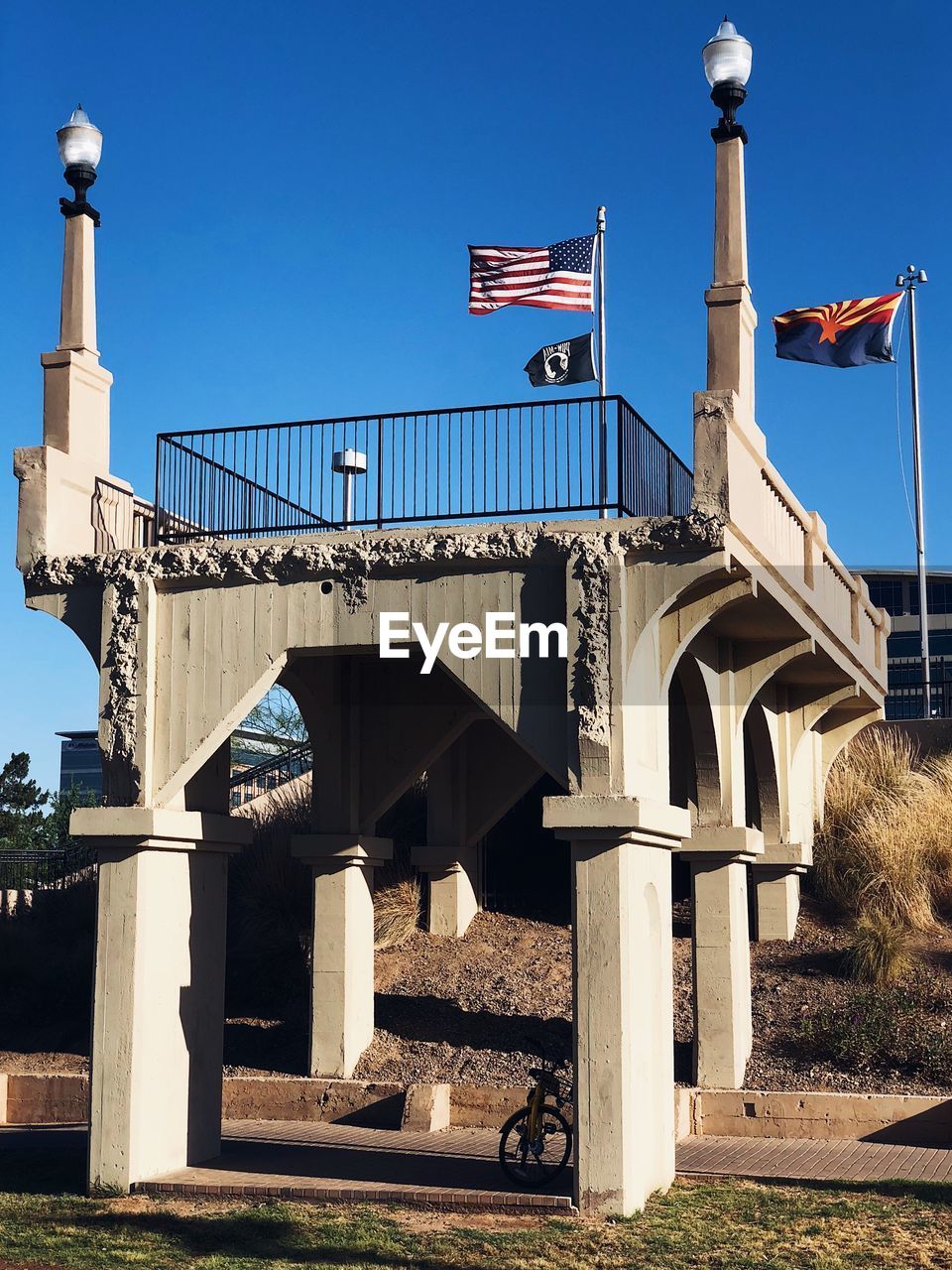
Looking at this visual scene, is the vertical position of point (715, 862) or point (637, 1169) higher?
point (715, 862)

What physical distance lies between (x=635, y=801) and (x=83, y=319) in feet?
22.9

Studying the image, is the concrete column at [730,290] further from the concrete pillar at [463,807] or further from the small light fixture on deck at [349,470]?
the concrete pillar at [463,807]

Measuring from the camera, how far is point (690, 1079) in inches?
683

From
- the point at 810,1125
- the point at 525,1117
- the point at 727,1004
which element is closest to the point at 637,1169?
the point at 525,1117

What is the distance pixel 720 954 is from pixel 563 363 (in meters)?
6.77

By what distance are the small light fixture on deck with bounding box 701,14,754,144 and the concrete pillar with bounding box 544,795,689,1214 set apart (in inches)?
241

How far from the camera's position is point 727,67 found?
1327cm

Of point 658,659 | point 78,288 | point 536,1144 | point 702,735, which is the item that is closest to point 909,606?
point 702,735

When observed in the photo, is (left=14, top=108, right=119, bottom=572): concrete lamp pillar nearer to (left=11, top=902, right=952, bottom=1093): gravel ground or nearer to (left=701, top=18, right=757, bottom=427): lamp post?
(left=701, top=18, right=757, bottom=427): lamp post

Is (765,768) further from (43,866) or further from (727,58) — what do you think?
(43,866)

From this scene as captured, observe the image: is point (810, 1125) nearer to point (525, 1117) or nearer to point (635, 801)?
point (525, 1117)

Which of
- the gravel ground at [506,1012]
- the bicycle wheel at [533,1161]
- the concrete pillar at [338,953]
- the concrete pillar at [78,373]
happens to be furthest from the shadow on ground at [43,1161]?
the concrete pillar at [78,373]

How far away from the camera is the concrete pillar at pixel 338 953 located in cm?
1759

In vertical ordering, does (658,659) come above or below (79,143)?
below
